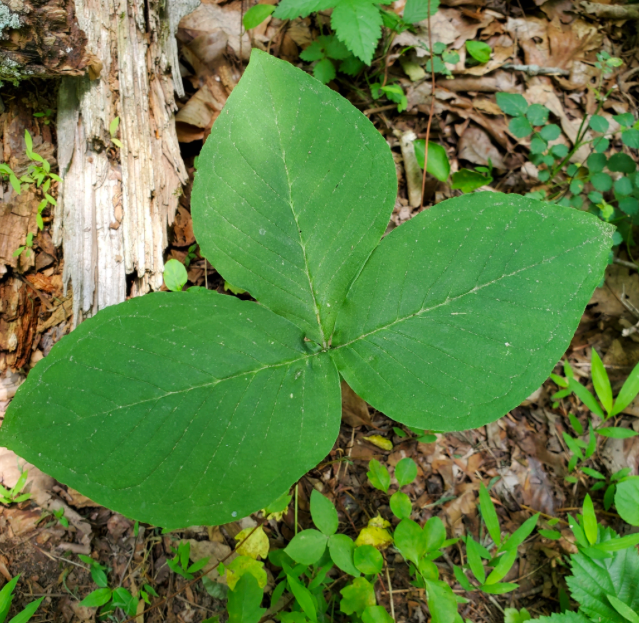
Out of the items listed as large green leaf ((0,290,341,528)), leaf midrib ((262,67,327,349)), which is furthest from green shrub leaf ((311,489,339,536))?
leaf midrib ((262,67,327,349))

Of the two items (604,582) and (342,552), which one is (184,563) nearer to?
(342,552)

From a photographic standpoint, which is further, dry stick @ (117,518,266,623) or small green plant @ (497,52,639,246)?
small green plant @ (497,52,639,246)

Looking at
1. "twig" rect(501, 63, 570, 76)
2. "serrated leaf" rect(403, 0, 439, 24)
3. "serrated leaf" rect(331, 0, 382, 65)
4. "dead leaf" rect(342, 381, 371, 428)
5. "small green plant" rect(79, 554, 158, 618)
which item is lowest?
"small green plant" rect(79, 554, 158, 618)

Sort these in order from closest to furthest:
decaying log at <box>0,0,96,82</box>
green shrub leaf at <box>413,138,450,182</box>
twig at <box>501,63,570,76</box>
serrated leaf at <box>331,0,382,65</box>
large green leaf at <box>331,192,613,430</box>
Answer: large green leaf at <box>331,192,613,430</box> → decaying log at <box>0,0,96,82</box> → serrated leaf at <box>331,0,382,65</box> → green shrub leaf at <box>413,138,450,182</box> → twig at <box>501,63,570,76</box>

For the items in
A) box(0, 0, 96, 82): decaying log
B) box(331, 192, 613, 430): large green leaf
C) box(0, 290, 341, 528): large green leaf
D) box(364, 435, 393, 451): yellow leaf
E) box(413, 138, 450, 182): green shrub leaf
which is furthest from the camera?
box(413, 138, 450, 182): green shrub leaf

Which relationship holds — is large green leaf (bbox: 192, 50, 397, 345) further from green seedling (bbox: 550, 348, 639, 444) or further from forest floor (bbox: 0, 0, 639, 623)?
green seedling (bbox: 550, 348, 639, 444)

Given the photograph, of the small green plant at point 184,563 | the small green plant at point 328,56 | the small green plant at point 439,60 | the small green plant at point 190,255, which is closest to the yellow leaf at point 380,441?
the small green plant at point 184,563

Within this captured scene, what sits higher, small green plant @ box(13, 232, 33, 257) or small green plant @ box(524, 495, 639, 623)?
small green plant @ box(13, 232, 33, 257)
